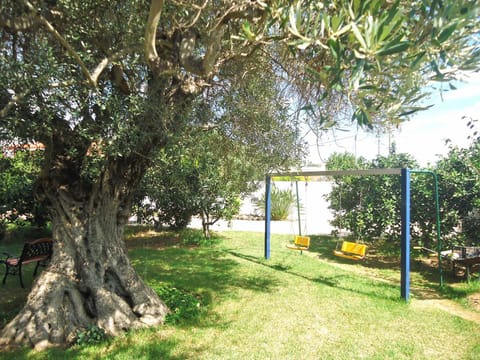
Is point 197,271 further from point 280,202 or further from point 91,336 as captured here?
point 280,202

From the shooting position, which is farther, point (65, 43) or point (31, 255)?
point (31, 255)

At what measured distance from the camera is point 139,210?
1223 centimetres

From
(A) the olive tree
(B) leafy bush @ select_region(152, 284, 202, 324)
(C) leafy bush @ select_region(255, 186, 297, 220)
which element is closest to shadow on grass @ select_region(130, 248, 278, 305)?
(B) leafy bush @ select_region(152, 284, 202, 324)

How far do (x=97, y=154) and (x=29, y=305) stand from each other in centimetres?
232

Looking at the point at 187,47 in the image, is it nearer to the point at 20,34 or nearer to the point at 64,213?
the point at 20,34

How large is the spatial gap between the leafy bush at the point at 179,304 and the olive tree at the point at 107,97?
22cm

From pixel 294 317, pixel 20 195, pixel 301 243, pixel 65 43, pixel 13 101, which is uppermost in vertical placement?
pixel 65 43

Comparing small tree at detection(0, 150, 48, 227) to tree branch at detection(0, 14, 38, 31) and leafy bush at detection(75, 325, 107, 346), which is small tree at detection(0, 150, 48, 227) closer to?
tree branch at detection(0, 14, 38, 31)

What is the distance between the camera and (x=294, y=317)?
5156mm

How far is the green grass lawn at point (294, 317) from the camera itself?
13.4 ft

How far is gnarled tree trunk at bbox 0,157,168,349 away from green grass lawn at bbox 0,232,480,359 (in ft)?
1.12

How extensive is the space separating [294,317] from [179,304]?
1926 mm

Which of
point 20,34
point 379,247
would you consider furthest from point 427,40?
point 379,247

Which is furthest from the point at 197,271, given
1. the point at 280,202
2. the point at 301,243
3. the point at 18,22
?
the point at 280,202
